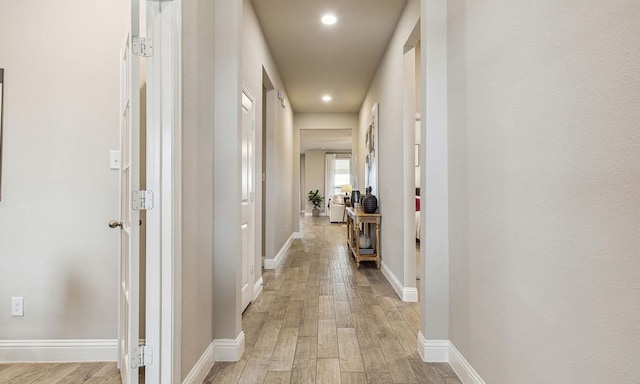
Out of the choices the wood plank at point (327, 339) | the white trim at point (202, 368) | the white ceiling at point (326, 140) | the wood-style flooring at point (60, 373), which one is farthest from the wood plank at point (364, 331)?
the white ceiling at point (326, 140)

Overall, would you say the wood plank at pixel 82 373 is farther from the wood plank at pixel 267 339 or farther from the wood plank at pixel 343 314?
the wood plank at pixel 343 314

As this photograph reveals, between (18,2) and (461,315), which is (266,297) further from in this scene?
(18,2)

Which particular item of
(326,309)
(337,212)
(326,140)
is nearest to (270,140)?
(326,309)

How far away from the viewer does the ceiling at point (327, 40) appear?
338cm

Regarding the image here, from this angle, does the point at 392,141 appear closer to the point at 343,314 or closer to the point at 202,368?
the point at 343,314

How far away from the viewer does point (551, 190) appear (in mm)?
1160

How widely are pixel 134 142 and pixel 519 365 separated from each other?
1.77 metres

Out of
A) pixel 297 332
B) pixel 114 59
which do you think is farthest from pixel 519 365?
pixel 114 59

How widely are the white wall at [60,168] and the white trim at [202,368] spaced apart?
624 millimetres

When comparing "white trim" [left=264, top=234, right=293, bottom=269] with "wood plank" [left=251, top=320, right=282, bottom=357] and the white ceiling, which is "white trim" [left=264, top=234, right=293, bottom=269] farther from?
the white ceiling

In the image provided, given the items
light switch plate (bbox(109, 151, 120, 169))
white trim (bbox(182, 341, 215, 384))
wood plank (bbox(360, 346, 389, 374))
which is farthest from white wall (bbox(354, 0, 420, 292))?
light switch plate (bbox(109, 151, 120, 169))

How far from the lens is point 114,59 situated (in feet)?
7.23

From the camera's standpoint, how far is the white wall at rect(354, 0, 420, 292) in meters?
3.50

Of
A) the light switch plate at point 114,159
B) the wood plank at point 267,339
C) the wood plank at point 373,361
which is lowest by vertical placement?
the wood plank at point 267,339
